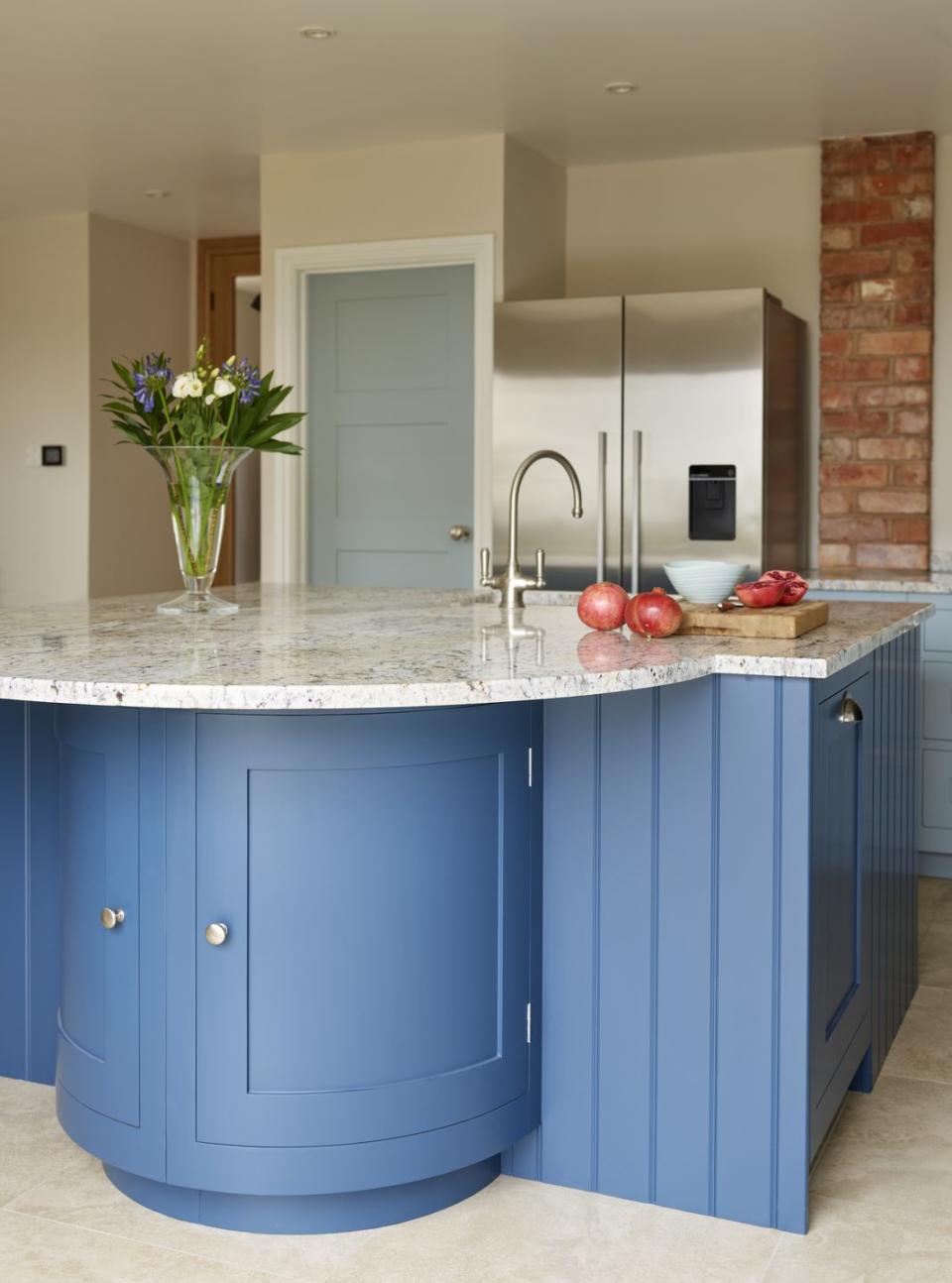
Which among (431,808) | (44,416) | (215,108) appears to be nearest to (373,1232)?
(431,808)

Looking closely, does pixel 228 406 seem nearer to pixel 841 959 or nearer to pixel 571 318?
pixel 841 959

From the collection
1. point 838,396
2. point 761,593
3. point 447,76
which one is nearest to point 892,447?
point 838,396

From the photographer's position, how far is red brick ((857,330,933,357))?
4.87m

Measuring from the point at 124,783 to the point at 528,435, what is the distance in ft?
9.52

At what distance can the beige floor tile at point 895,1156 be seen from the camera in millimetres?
2227

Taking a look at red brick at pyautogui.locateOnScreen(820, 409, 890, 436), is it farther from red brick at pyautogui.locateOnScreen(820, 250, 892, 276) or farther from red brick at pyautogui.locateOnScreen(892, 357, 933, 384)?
red brick at pyautogui.locateOnScreen(820, 250, 892, 276)

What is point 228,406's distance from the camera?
2.70 m

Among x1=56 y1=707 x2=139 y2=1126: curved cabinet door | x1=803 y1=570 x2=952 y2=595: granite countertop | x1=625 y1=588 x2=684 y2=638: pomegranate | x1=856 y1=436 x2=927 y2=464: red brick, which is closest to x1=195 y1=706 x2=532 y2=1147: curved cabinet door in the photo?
x1=56 y1=707 x2=139 y2=1126: curved cabinet door

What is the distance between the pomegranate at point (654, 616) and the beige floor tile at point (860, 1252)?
0.93m

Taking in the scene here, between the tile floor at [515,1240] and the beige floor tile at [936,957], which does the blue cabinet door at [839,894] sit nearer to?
the tile floor at [515,1240]

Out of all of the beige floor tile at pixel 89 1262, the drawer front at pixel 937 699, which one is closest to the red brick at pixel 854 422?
the drawer front at pixel 937 699

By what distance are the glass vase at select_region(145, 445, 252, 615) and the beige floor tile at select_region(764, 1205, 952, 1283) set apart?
5.11 ft

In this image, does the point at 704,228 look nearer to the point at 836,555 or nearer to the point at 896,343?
the point at 896,343

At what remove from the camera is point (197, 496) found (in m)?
2.69
